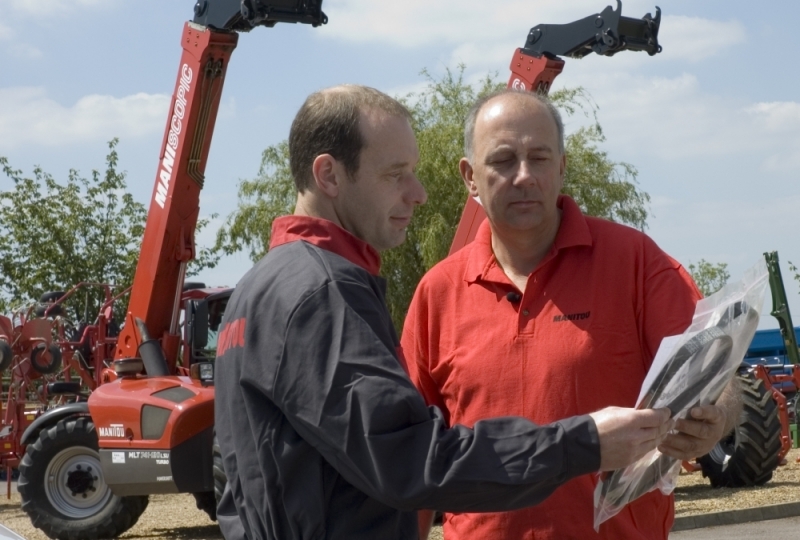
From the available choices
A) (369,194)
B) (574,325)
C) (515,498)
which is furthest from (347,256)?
(574,325)

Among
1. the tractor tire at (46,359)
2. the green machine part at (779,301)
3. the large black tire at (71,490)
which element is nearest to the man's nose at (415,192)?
the large black tire at (71,490)

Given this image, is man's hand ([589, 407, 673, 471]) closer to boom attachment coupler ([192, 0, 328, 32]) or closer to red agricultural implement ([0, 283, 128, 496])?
boom attachment coupler ([192, 0, 328, 32])

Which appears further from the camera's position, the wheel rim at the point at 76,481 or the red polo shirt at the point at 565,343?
the wheel rim at the point at 76,481

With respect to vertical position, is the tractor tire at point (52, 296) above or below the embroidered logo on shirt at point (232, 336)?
below

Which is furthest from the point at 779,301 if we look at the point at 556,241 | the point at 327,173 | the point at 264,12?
the point at 327,173

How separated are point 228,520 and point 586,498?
3.58ft

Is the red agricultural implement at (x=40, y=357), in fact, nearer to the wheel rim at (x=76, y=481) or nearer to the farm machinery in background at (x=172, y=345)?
the farm machinery in background at (x=172, y=345)

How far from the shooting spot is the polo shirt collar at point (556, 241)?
3299mm

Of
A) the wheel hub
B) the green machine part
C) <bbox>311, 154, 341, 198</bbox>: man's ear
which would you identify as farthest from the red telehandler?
<bbox>311, 154, 341, 198</bbox>: man's ear

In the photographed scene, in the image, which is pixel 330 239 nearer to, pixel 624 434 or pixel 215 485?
pixel 624 434

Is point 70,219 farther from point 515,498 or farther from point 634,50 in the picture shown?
point 515,498

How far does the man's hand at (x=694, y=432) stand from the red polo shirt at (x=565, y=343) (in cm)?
43

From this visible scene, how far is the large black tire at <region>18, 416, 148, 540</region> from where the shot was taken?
1055 centimetres

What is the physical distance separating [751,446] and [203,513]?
5.92 meters
